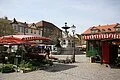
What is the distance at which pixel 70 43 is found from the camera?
57.1 meters

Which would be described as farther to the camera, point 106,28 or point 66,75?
point 106,28

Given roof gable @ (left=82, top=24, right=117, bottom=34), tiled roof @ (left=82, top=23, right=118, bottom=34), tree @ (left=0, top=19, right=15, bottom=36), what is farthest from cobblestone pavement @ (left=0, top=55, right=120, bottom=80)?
tiled roof @ (left=82, top=23, right=118, bottom=34)

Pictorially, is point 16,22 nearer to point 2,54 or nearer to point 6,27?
point 6,27

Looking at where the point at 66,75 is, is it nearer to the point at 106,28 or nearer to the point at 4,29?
the point at 4,29

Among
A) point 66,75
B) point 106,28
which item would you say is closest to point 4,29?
point 106,28

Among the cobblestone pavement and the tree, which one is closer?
the cobblestone pavement

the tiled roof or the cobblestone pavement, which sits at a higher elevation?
the tiled roof

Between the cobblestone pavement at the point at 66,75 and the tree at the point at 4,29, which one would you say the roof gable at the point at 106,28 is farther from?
the cobblestone pavement at the point at 66,75

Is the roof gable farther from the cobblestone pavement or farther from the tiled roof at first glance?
the cobblestone pavement

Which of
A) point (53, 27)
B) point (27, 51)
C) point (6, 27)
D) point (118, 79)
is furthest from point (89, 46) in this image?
point (53, 27)

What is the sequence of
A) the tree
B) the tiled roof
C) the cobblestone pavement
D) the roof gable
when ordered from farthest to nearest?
the tiled roof → the roof gable → the tree → the cobblestone pavement

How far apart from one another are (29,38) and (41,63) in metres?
2.75

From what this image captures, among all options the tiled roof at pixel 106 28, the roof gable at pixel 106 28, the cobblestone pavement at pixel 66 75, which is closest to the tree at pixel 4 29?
the roof gable at pixel 106 28

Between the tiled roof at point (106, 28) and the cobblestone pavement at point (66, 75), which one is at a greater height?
the tiled roof at point (106, 28)
